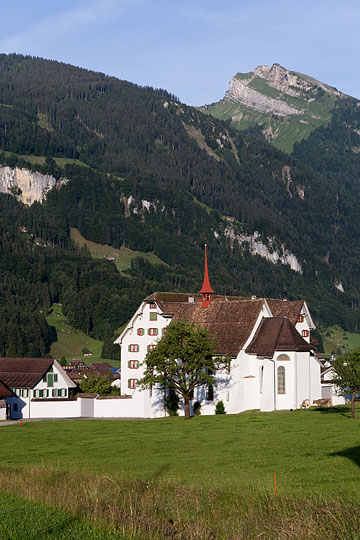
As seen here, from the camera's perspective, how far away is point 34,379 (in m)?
107

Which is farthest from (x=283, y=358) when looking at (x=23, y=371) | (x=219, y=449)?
(x=219, y=449)

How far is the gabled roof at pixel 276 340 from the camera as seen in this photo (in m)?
89.1

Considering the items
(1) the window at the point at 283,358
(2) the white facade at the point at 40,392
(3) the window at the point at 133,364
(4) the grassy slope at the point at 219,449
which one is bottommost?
(4) the grassy slope at the point at 219,449

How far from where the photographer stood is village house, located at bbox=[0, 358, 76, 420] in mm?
104688

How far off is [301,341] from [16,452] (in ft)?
145

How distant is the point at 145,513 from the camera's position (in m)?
27.2

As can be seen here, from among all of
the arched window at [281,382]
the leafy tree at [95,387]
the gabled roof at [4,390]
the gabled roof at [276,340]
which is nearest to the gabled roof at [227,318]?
the gabled roof at [276,340]

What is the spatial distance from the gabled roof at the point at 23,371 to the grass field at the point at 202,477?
39259 millimetres

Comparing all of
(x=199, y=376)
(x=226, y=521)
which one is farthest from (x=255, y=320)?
(x=226, y=521)

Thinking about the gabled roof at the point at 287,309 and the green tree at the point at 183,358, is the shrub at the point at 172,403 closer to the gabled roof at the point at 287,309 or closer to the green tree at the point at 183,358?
the green tree at the point at 183,358

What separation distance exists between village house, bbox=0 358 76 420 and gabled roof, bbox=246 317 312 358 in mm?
28255

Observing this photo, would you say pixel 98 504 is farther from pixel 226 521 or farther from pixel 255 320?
pixel 255 320

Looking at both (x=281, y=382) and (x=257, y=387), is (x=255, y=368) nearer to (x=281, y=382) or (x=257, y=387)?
(x=257, y=387)

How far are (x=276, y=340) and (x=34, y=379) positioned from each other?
34.5m
